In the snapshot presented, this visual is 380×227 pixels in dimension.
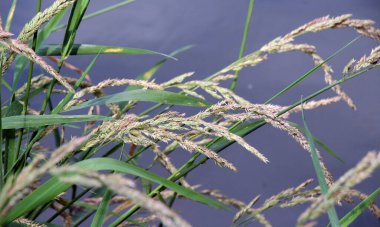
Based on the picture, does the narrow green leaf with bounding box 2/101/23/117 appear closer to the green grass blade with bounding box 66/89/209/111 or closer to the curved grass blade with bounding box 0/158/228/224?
the green grass blade with bounding box 66/89/209/111

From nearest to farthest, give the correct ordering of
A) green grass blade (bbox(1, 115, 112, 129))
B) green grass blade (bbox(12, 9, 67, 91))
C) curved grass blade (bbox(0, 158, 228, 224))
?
curved grass blade (bbox(0, 158, 228, 224))
green grass blade (bbox(1, 115, 112, 129))
green grass blade (bbox(12, 9, 67, 91))

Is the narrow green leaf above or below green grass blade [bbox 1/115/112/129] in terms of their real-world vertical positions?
above

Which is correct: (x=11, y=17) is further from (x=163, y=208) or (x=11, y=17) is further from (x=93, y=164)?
(x=163, y=208)

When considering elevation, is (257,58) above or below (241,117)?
above

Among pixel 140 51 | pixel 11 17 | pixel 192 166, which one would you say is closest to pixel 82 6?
pixel 140 51

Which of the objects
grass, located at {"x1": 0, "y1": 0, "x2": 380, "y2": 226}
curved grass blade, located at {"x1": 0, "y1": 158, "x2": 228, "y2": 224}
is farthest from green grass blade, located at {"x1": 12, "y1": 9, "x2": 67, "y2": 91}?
curved grass blade, located at {"x1": 0, "y1": 158, "x2": 228, "y2": 224}

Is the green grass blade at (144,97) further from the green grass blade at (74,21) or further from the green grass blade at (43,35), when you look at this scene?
the green grass blade at (43,35)

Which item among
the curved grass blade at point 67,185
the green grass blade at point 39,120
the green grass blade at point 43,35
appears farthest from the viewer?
the green grass blade at point 43,35

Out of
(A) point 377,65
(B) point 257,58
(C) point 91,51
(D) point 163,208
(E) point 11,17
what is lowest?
(D) point 163,208

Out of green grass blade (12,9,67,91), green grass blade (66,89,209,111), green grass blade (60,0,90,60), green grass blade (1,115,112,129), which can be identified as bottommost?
green grass blade (1,115,112,129)

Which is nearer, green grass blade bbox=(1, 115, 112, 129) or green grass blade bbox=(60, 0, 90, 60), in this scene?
green grass blade bbox=(1, 115, 112, 129)

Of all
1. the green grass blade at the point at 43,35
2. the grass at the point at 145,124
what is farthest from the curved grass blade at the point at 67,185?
the green grass blade at the point at 43,35
